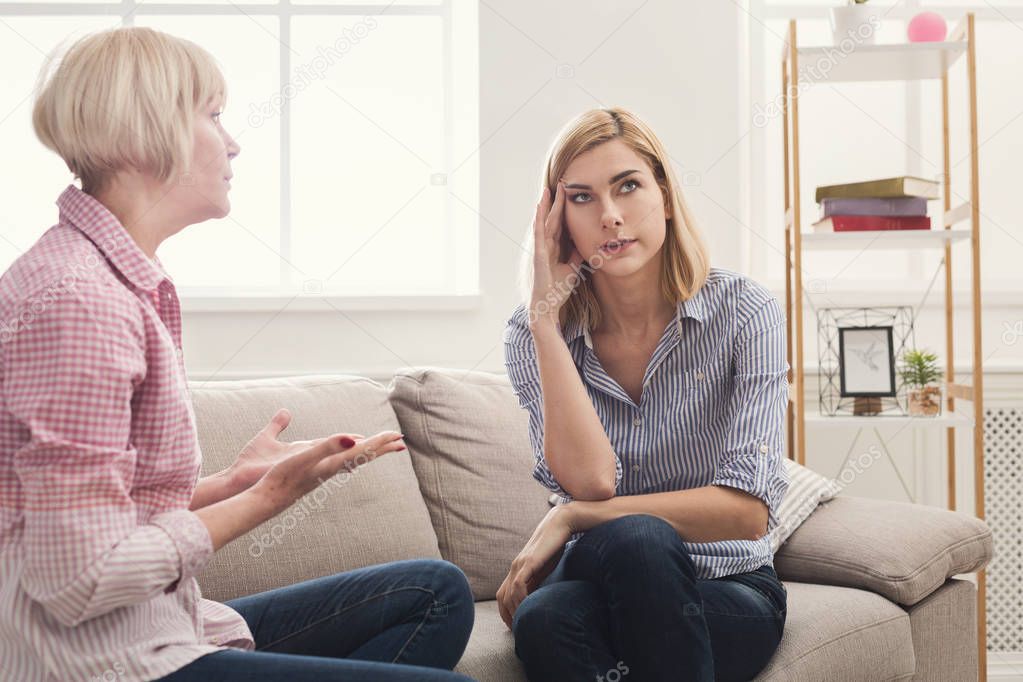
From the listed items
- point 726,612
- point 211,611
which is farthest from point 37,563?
point 726,612

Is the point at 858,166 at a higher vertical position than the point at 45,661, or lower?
higher

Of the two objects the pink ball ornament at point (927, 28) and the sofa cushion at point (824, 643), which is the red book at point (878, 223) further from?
the sofa cushion at point (824, 643)

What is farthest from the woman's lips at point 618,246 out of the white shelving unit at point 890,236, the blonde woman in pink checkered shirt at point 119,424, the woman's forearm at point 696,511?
the white shelving unit at point 890,236

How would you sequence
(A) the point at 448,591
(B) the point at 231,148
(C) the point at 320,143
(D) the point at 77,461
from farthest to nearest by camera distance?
(C) the point at 320,143, (A) the point at 448,591, (B) the point at 231,148, (D) the point at 77,461

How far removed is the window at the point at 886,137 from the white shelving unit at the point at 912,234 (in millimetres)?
250

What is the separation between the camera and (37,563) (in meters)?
0.88

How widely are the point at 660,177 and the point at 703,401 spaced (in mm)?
371

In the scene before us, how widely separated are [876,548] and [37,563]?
4.48 feet

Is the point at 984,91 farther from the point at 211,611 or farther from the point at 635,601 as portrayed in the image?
the point at 211,611

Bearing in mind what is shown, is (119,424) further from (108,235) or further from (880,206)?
(880,206)

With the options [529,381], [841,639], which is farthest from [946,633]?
[529,381]

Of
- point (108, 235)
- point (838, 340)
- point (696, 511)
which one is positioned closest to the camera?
point (108, 235)

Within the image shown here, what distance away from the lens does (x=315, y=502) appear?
1766 millimetres

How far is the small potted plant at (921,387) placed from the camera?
242 cm
